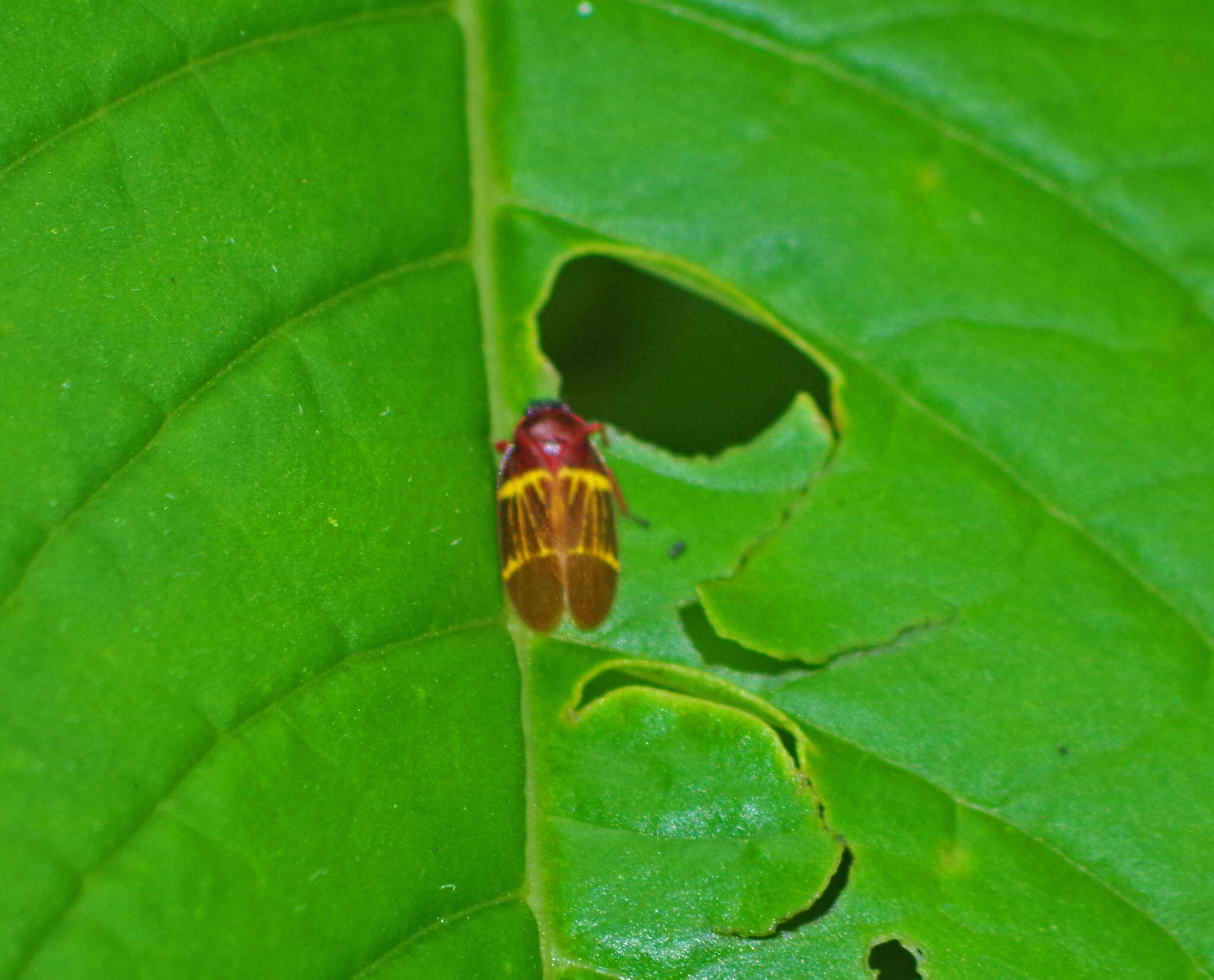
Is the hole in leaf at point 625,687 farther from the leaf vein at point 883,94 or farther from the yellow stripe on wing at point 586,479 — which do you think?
the leaf vein at point 883,94

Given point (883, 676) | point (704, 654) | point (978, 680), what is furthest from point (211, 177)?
point (978, 680)

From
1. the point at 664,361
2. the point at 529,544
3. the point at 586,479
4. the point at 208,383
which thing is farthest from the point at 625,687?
the point at 664,361

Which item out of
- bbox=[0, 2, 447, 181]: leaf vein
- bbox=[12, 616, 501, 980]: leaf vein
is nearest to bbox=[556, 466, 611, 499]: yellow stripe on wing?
bbox=[12, 616, 501, 980]: leaf vein

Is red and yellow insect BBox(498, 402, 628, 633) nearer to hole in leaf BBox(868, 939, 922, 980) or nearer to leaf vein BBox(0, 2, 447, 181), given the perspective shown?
hole in leaf BBox(868, 939, 922, 980)

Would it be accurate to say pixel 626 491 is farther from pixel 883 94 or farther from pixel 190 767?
pixel 883 94

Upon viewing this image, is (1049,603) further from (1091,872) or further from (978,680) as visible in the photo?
(1091,872)
